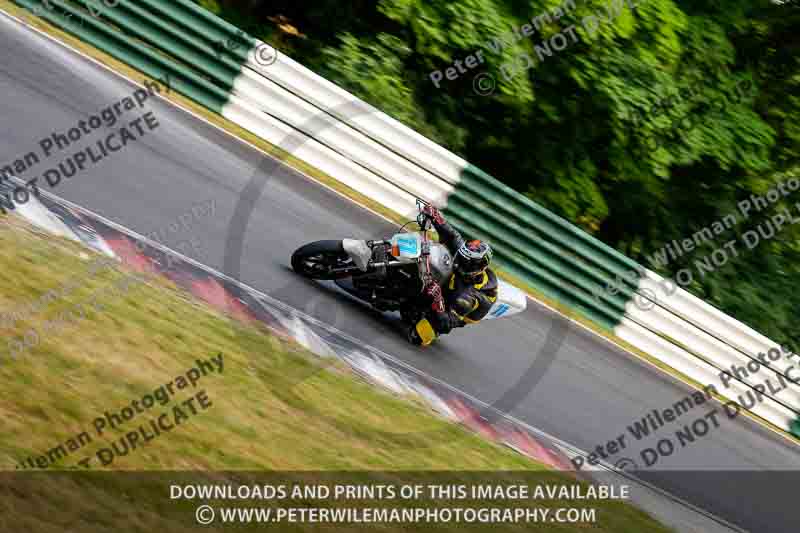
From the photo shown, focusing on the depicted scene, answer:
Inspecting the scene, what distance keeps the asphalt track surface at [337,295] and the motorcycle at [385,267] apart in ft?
0.64

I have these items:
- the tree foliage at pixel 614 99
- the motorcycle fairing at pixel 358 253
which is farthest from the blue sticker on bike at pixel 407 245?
the tree foliage at pixel 614 99

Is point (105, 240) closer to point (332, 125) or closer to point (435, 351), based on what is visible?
point (435, 351)

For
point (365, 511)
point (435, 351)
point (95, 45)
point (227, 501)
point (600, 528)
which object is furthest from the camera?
point (95, 45)

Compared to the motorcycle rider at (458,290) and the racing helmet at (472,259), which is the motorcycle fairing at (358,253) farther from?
the racing helmet at (472,259)

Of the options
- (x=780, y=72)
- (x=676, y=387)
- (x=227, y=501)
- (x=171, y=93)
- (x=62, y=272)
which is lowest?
(x=227, y=501)

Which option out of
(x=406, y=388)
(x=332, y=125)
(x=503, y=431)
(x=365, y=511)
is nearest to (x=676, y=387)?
(x=503, y=431)

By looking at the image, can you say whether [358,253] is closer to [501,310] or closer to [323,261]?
[323,261]

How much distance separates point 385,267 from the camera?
857 cm

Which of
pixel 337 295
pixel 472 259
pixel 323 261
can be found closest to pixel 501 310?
pixel 472 259

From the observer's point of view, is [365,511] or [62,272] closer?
[365,511]

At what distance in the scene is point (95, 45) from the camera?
11070 millimetres

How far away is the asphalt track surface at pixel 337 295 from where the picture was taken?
28.4ft

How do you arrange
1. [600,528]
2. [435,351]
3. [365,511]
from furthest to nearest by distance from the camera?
[435,351] → [600,528] → [365,511]

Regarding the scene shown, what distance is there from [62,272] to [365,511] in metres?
2.92
